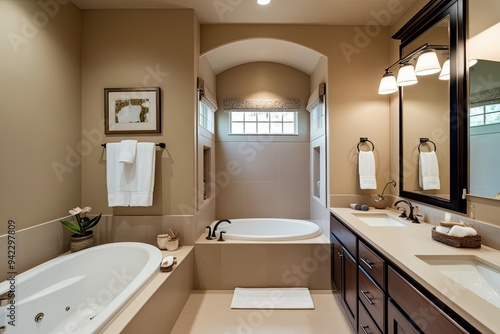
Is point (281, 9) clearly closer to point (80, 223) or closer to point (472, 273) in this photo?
point (472, 273)

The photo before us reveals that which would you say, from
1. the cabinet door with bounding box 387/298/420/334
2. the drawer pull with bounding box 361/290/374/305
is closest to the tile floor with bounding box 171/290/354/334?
the drawer pull with bounding box 361/290/374/305

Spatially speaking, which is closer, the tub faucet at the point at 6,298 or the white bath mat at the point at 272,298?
the tub faucet at the point at 6,298

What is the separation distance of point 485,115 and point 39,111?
3169 millimetres

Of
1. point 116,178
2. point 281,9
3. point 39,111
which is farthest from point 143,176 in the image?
point 281,9

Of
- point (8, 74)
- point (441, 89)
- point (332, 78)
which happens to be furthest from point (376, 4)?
point (8, 74)

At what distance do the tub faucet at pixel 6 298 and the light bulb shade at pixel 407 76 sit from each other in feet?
10.6

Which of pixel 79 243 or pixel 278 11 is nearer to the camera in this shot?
pixel 79 243

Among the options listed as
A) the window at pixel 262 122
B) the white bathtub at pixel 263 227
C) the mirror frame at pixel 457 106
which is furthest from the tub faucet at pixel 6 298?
the mirror frame at pixel 457 106

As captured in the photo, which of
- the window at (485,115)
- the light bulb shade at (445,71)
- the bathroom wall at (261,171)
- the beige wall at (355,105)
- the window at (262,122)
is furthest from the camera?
the window at (262,122)

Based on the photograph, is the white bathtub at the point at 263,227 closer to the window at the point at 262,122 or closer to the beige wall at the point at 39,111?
the window at the point at 262,122

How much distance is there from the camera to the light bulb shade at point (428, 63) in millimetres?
1752

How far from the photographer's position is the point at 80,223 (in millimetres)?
2189

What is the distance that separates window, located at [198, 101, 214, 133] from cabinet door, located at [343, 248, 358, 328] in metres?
2.06

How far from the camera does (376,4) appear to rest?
227 centimetres
